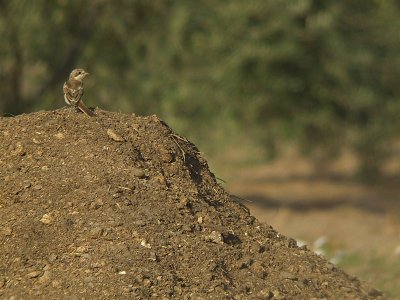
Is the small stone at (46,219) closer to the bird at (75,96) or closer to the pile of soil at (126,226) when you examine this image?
the pile of soil at (126,226)

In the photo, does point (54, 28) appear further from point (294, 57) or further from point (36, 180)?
point (36, 180)

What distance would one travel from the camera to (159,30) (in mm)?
14758

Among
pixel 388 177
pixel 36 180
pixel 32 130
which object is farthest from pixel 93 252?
pixel 388 177

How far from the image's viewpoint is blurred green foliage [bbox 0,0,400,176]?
14.0m

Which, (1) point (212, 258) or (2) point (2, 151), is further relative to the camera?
(2) point (2, 151)

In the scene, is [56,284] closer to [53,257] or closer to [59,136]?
[53,257]

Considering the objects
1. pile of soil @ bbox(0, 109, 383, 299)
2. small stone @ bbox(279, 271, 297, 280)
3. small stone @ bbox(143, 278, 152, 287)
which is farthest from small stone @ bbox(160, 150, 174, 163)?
small stone @ bbox(143, 278, 152, 287)

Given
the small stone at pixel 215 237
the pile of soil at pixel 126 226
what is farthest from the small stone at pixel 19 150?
the small stone at pixel 215 237

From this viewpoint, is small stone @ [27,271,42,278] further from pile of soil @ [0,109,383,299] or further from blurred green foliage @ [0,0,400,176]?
blurred green foliage @ [0,0,400,176]

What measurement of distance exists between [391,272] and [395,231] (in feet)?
17.9

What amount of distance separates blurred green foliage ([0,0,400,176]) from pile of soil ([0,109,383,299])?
7.17m

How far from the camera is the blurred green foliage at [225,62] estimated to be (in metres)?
14.0

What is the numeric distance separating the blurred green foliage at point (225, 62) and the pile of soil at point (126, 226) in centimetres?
717

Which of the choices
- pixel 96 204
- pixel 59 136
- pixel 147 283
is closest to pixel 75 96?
pixel 59 136
